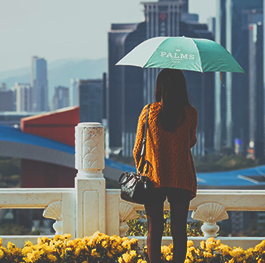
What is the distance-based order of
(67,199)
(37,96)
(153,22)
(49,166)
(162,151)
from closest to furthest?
(162,151), (67,199), (49,166), (153,22), (37,96)

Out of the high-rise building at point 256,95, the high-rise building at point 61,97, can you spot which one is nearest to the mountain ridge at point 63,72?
the high-rise building at point 61,97

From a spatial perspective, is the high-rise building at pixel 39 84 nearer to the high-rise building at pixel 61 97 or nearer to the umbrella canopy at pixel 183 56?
the high-rise building at pixel 61 97

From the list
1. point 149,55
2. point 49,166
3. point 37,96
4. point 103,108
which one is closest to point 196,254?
point 149,55

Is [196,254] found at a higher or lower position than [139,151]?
lower

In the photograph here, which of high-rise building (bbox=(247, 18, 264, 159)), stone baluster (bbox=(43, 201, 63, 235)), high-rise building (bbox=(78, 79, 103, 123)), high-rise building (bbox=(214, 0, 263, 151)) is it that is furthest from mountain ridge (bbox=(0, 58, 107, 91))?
stone baluster (bbox=(43, 201, 63, 235))

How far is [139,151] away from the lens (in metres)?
3.19

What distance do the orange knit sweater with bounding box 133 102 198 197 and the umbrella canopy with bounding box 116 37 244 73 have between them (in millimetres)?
316

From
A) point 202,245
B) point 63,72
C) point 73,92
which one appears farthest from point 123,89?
point 202,245

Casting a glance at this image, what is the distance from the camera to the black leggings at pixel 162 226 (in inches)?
126

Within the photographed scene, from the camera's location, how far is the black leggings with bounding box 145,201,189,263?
319cm

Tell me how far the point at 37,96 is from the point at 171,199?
108186mm

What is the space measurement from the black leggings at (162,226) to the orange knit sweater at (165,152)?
15 centimetres

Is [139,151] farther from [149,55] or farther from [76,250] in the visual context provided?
[76,250]

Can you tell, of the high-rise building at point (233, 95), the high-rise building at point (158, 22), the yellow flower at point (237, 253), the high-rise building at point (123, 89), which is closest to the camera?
the yellow flower at point (237, 253)
